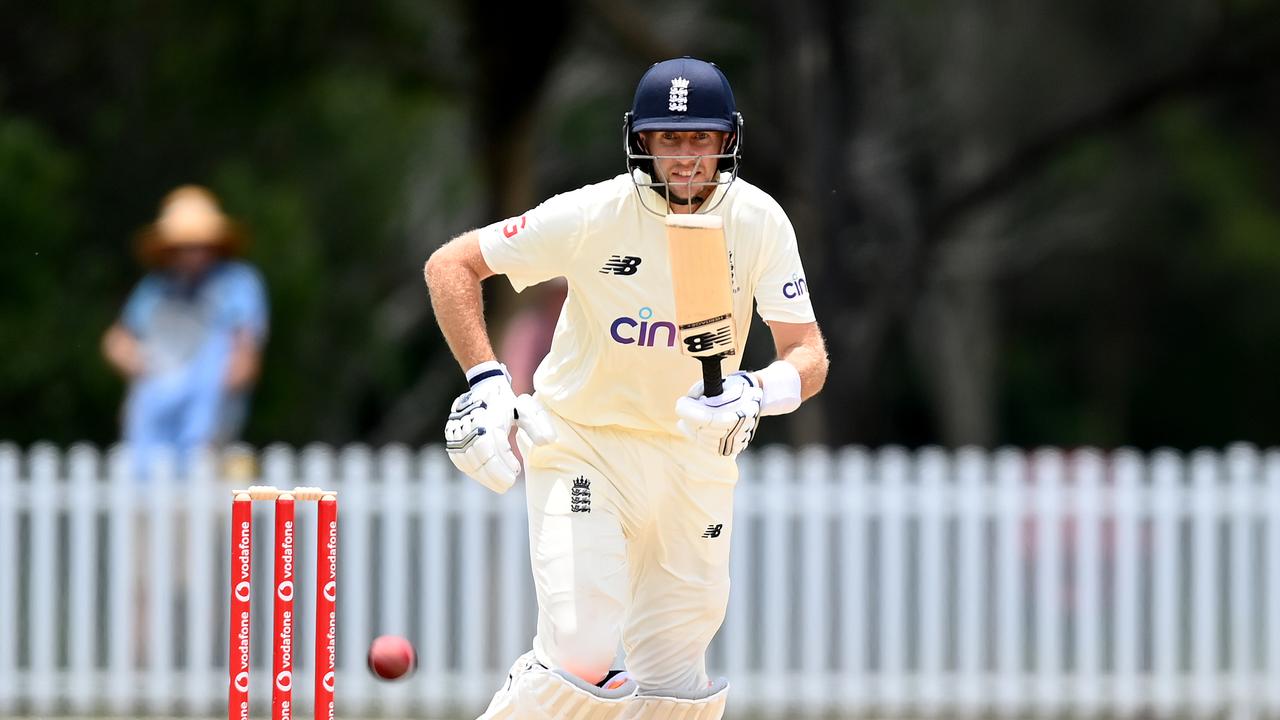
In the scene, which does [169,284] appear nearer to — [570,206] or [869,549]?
[869,549]

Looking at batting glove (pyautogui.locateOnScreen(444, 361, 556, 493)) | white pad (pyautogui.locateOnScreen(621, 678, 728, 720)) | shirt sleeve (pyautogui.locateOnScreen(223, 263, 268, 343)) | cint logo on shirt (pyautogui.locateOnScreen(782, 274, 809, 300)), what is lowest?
white pad (pyautogui.locateOnScreen(621, 678, 728, 720))

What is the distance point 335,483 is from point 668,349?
12.4ft

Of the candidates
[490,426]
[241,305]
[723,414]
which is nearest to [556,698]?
[490,426]

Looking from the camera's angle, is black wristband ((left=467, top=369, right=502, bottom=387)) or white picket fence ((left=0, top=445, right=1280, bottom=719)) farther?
white picket fence ((left=0, top=445, right=1280, bottom=719))

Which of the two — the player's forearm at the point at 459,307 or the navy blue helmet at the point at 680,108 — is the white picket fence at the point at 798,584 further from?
the navy blue helmet at the point at 680,108

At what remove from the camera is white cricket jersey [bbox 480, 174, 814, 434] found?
446 cm

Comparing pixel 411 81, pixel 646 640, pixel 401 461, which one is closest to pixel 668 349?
pixel 646 640

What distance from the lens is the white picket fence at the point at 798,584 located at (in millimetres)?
7941

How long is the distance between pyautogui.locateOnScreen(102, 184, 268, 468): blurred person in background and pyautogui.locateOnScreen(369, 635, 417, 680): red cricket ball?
335 centimetres

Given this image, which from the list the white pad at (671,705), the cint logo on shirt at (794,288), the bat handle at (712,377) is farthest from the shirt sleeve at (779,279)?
the white pad at (671,705)

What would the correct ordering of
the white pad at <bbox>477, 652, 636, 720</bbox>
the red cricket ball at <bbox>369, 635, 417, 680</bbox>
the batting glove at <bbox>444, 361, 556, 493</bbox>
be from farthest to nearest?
the red cricket ball at <bbox>369, 635, 417, 680</bbox>, the white pad at <bbox>477, 652, 636, 720</bbox>, the batting glove at <bbox>444, 361, 556, 493</bbox>

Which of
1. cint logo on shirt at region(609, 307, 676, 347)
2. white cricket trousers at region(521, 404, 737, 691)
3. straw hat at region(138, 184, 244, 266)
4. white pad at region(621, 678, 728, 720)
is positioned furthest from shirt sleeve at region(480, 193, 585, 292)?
straw hat at region(138, 184, 244, 266)

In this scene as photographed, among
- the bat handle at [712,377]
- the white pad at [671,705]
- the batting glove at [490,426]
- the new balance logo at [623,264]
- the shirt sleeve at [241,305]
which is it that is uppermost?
the shirt sleeve at [241,305]

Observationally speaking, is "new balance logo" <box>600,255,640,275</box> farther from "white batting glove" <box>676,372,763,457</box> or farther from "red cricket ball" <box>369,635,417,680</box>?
"red cricket ball" <box>369,635,417,680</box>
